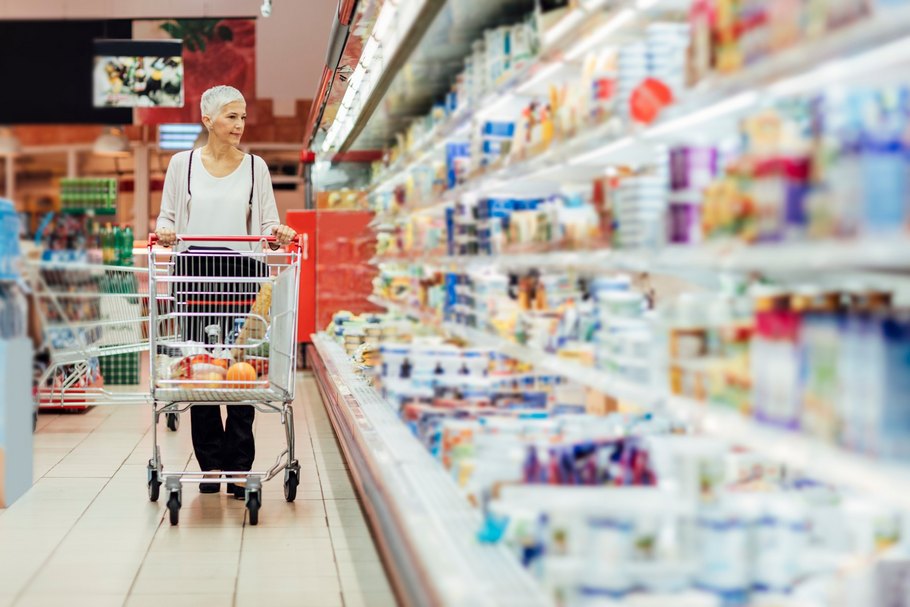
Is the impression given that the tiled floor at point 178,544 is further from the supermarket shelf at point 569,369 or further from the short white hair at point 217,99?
the short white hair at point 217,99

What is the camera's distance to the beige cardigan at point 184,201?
4.71 metres

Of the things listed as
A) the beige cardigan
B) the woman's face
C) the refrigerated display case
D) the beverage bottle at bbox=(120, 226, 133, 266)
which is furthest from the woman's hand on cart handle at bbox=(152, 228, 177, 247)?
the beverage bottle at bbox=(120, 226, 133, 266)

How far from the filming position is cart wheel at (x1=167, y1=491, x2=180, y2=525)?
4.00m

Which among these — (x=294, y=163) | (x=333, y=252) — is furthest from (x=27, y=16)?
(x=333, y=252)

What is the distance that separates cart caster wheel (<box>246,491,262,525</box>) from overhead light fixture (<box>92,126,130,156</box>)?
1091cm

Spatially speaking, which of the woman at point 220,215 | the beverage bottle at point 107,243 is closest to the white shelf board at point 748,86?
the woman at point 220,215

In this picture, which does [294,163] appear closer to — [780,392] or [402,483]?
[402,483]

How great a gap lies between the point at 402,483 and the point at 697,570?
1.25 m

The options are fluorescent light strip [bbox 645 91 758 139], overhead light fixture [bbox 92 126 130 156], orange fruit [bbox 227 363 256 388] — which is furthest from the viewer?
overhead light fixture [bbox 92 126 130 156]

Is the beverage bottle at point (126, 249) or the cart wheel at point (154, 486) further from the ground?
the beverage bottle at point (126, 249)

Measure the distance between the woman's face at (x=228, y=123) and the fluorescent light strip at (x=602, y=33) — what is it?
7.52 ft

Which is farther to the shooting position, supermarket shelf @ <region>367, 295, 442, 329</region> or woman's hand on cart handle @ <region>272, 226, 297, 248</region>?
woman's hand on cart handle @ <region>272, 226, 297, 248</region>

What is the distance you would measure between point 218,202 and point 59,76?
9605mm

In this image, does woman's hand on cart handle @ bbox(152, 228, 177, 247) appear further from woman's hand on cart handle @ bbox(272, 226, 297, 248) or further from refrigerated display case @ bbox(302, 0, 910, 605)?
refrigerated display case @ bbox(302, 0, 910, 605)
